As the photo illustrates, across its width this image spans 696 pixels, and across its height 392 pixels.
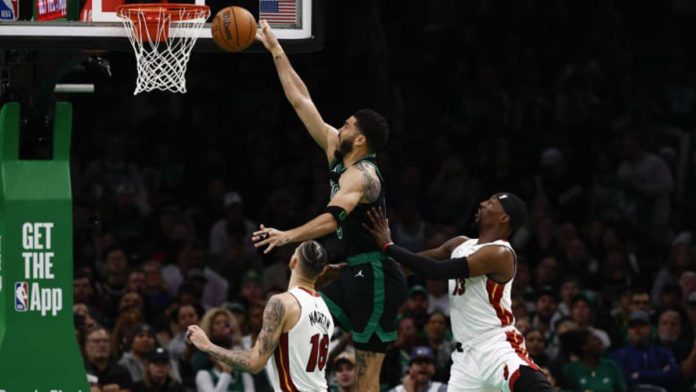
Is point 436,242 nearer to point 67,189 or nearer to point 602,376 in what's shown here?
point 602,376

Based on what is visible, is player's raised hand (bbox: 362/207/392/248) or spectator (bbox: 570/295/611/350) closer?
player's raised hand (bbox: 362/207/392/248)

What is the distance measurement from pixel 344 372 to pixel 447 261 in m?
3.25

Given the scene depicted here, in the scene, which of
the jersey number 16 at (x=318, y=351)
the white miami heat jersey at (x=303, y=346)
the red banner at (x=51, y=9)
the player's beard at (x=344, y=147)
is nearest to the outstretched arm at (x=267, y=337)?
the white miami heat jersey at (x=303, y=346)

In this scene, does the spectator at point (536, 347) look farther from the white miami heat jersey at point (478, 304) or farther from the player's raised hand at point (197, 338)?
the player's raised hand at point (197, 338)

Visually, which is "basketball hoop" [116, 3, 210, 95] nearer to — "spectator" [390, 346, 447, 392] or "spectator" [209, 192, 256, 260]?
"spectator" [390, 346, 447, 392]

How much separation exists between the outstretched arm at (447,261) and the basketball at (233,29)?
156 cm

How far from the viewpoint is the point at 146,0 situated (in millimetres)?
12133

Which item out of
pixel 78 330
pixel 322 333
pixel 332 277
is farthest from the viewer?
pixel 78 330

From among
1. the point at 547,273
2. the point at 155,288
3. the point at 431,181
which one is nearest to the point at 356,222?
the point at 155,288

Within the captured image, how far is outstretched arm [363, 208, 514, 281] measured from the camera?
39.6 ft

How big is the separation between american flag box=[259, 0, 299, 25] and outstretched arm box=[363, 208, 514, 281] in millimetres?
1543

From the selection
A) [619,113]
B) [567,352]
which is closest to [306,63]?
[619,113]

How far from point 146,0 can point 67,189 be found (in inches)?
58.7

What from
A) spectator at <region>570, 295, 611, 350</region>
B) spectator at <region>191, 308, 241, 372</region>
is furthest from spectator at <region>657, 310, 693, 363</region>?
spectator at <region>191, 308, 241, 372</region>
